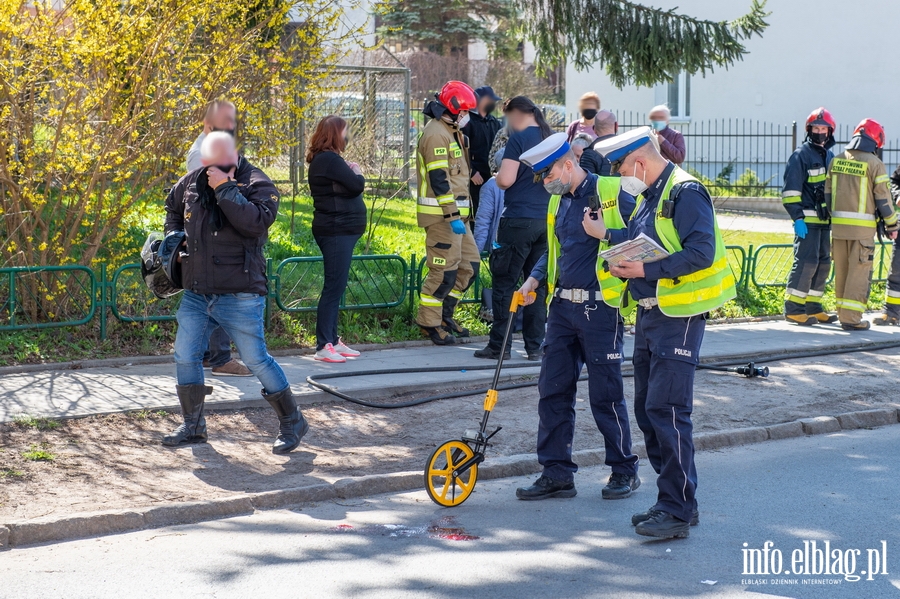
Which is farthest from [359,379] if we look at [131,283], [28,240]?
[28,240]

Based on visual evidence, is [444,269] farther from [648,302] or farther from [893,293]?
[893,293]

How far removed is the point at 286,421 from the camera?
679cm

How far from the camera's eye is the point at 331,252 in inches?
359

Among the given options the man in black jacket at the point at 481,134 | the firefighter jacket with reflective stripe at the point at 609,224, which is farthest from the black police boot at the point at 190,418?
the man in black jacket at the point at 481,134

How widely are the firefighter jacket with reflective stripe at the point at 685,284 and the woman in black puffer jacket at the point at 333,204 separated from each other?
414 cm

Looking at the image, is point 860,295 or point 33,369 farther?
point 860,295

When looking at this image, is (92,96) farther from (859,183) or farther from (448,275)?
(859,183)

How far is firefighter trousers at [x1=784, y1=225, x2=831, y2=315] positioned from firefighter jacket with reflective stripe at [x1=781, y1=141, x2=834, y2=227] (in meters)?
0.25

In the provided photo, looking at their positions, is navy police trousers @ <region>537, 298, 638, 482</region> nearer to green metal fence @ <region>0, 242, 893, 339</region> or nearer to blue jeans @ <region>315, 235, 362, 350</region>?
blue jeans @ <region>315, 235, 362, 350</region>

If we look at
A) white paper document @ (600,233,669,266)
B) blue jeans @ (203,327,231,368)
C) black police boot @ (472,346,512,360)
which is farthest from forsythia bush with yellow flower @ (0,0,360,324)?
white paper document @ (600,233,669,266)

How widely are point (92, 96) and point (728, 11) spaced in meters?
22.7

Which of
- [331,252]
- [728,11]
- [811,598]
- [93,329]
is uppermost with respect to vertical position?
[728,11]

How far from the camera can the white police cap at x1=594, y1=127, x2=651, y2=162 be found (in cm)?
531

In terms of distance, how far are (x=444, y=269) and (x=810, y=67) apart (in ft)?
68.0
